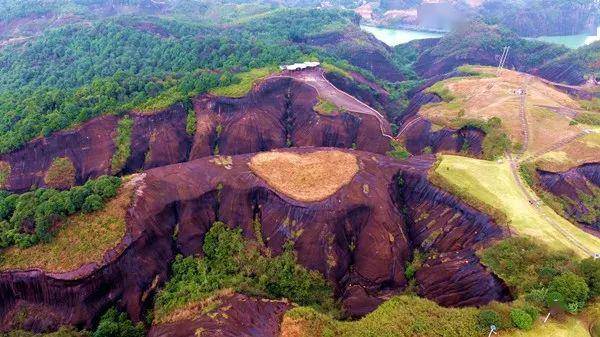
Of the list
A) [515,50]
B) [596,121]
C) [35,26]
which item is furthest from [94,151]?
[515,50]

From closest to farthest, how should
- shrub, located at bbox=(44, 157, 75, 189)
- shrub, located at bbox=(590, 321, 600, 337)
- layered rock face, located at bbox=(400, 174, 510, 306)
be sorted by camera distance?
shrub, located at bbox=(590, 321, 600, 337), layered rock face, located at bbox=(400, 174, 510, 306), shrub, located at bbox=(44, 157, 75, 189)

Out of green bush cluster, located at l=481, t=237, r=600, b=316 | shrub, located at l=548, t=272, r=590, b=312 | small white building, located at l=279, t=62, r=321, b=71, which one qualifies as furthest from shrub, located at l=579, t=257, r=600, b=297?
small white building, located at l=279, t=62, r=321, b=71

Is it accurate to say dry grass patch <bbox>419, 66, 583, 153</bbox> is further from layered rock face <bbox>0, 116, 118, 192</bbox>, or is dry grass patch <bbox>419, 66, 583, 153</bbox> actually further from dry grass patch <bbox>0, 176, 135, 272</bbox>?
layered rock face <bbox>0, 116, 118, 192</bbox>

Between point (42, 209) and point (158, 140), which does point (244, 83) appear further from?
point (42, 209)

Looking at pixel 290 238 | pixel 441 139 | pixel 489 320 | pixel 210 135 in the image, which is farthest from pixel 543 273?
pixel 210 135

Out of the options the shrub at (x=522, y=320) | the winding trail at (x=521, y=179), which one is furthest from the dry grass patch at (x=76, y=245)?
the winding trail at (x=521, y=179)

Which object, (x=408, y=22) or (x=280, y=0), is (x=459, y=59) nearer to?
(x=408, y=22)

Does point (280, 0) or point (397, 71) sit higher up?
point (280, 0)
